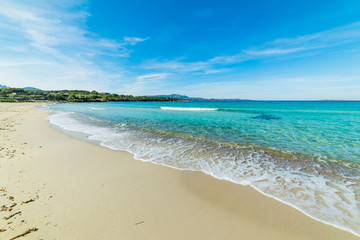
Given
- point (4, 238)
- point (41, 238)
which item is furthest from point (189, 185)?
point (4, 238)

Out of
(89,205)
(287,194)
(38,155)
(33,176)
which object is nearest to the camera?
(89,205)

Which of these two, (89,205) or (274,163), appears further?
(274,163)

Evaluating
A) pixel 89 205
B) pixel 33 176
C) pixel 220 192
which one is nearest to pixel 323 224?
pixel 220 192

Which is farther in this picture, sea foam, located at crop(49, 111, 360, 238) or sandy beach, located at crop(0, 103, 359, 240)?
sea foam, located at crop(49, 111, 360, 238)

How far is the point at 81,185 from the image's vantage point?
4090mm

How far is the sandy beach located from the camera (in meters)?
2.61

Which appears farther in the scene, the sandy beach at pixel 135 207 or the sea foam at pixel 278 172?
the sea foam at pixel 278 172

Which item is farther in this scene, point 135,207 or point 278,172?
point 278,172

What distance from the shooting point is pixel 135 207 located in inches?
129

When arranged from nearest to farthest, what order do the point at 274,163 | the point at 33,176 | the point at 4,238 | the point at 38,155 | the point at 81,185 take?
the point at 4,238 → the point at 81,185 → the point at 33,176 → the point at 274,163 → the point at 38,155

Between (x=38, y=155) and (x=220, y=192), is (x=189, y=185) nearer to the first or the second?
(x=220, y=192)

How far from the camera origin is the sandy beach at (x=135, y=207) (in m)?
2.61

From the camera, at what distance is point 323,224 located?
284cm

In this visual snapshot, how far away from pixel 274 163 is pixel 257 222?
12.0 ft
